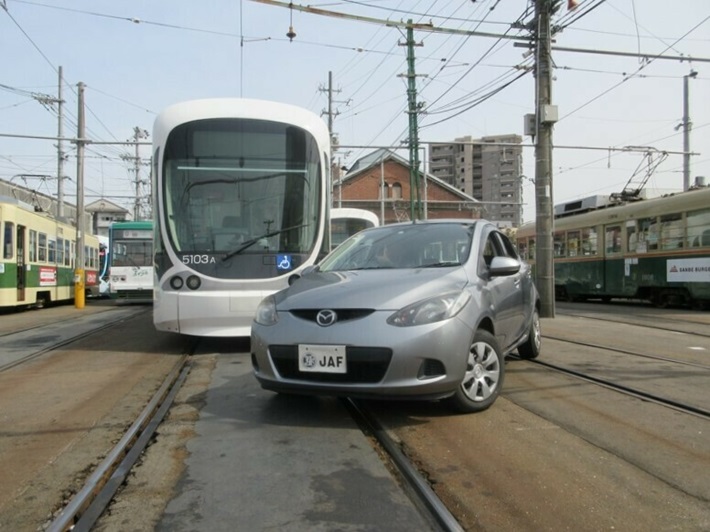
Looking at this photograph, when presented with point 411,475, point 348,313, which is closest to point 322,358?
point 348,313

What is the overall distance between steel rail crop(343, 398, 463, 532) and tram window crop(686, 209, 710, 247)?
13.3m

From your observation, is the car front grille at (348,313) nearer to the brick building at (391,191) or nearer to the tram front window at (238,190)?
the tram front window at (238,190)

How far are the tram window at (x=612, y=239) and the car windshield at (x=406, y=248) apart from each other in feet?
46.1

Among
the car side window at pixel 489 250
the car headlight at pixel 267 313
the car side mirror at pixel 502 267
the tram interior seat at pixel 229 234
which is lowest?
the car headlight at pixel 267 313

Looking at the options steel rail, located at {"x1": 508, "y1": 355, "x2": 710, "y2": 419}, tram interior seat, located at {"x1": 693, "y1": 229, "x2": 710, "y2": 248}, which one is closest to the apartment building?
tram interior seat, located at {"x1": 693, "y1": 229, "x2": 710, "y2": 248}

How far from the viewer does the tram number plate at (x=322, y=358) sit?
4.30 m

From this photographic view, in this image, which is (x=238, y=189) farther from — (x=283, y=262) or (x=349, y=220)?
(x=349, y=220)

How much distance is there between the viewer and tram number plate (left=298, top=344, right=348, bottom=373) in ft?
14.1

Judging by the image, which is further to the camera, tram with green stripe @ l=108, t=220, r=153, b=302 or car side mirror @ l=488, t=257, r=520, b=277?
tram with green stripe @ l=108, t=220, r=153, b=302

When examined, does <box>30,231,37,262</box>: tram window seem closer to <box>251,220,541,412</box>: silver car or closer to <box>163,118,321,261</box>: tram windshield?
<box>163,118,321,261</box>: tram windshield

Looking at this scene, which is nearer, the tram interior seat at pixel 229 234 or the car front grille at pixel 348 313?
the car front grille at pixel 348 313

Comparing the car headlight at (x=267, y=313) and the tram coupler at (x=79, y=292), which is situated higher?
the car headlight at (x=267, y=313)

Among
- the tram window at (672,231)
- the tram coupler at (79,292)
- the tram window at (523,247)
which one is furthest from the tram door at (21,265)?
the tram window at (672,231)

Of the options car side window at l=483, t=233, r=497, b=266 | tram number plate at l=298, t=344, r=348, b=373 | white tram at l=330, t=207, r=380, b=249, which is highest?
white tram at l=330, t=207, r=380, b=249
